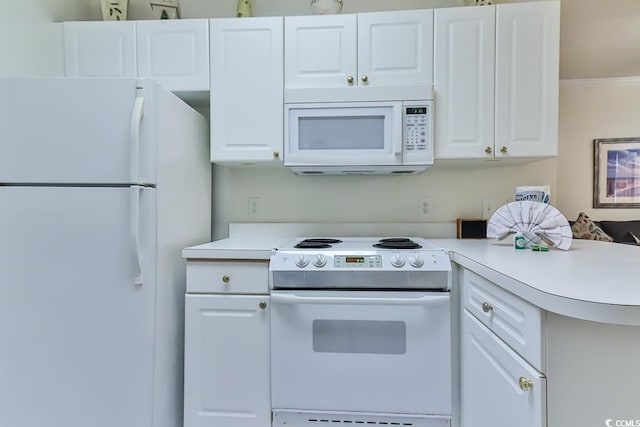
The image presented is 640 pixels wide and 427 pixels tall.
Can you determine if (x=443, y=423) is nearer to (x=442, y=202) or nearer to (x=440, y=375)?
(x=440, y=375)

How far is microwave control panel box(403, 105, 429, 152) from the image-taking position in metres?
1.73

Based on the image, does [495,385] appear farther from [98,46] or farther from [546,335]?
[98,46]

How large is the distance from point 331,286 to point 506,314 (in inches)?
27.6

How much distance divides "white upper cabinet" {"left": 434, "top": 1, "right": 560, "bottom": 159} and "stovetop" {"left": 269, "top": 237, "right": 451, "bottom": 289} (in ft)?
2.15

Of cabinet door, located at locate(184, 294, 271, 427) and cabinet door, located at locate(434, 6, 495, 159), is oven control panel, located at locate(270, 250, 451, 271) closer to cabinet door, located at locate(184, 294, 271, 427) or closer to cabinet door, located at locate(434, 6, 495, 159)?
cabinet door, located at locate(184, 294, 271, 427)

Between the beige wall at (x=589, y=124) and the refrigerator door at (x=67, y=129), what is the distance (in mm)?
2639

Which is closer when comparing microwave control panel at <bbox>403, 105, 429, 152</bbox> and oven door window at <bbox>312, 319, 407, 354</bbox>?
oven door window at <bbox>312, 319, 407, 354</bbox>

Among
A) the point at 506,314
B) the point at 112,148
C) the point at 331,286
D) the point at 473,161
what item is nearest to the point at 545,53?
the point at 473,161

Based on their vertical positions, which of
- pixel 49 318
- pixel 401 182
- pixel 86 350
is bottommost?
pixel 86 350

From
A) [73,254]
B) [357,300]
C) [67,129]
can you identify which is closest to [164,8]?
[67,129]

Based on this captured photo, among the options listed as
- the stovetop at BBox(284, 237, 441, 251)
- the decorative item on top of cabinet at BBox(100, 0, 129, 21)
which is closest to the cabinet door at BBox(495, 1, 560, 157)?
the stovetop at BBox(284, 237, 441, 251)

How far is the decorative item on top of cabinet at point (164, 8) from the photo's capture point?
6.59 ft

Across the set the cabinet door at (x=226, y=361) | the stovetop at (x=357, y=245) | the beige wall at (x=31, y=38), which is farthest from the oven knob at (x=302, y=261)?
the beige wall at (x=31, y=38)

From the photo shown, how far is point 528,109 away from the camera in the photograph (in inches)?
68.4
